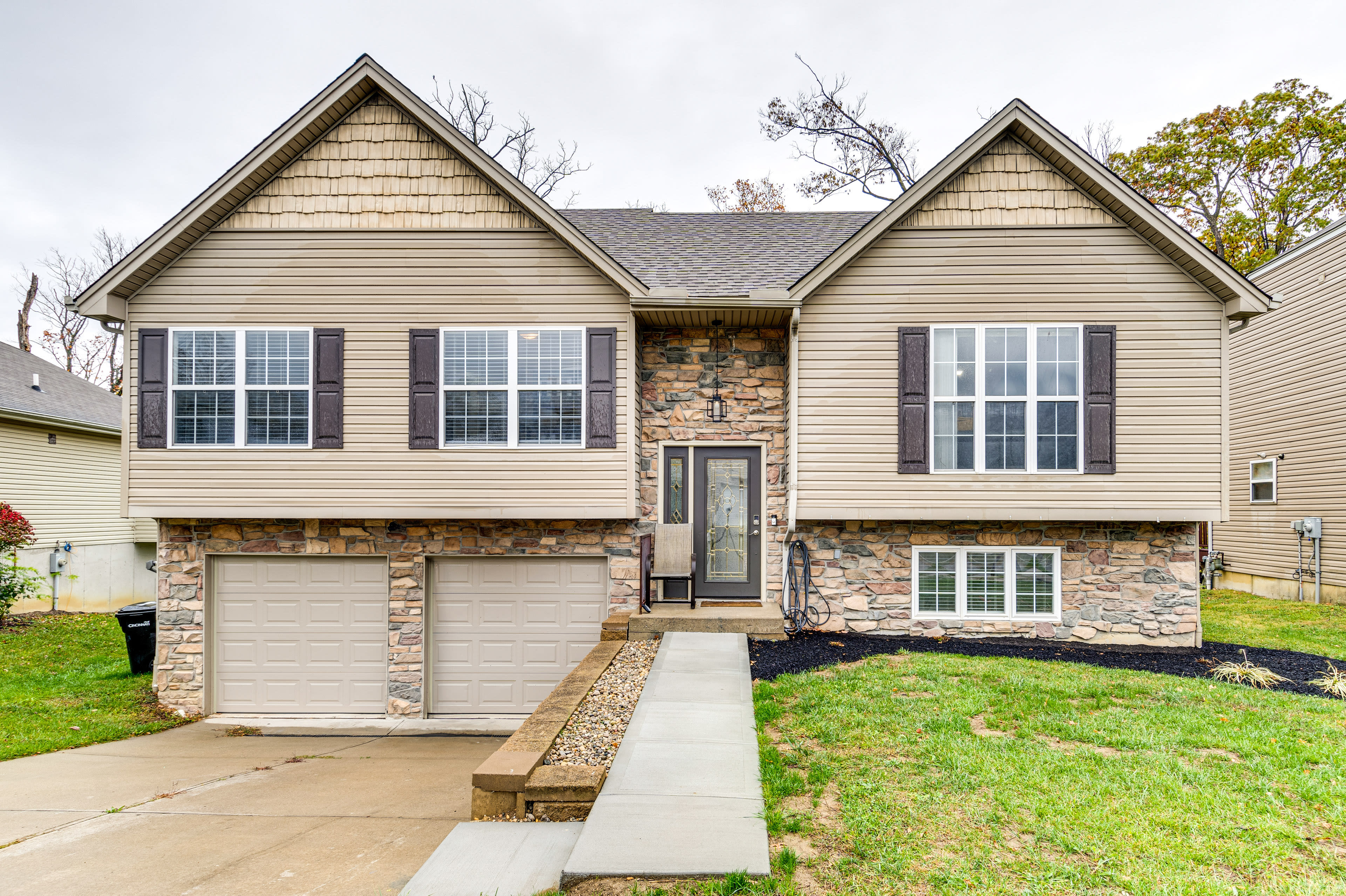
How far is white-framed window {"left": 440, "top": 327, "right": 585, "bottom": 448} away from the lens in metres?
7.79

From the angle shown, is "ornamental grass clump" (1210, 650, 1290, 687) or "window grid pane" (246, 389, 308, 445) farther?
"window grid pane" (246, 389, 308, 445)

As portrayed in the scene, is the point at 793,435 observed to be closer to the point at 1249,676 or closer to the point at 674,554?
the point at 674,554

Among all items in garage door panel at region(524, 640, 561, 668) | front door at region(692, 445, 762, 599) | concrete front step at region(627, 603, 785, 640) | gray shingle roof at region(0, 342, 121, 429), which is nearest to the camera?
concrete front step at region(627, 603, 785, 640)

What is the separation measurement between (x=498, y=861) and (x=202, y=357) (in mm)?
7334

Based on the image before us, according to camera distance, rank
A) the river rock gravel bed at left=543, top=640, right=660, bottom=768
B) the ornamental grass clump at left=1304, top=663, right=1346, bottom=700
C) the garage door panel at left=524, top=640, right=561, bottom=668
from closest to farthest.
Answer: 1. the river rock gravel bed at left=543, top=640, right=660, bottom=768
2. the ornamental grass clump at left=1304, top=663, right=1346, bottom=700
3. the garage door panel at left=524, top=640, right=561, bottom=668

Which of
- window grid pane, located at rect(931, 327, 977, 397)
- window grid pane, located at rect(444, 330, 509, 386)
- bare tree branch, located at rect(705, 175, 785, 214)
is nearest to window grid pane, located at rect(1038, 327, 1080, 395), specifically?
window grid pane, located at rect(931, 327, 977, 397)

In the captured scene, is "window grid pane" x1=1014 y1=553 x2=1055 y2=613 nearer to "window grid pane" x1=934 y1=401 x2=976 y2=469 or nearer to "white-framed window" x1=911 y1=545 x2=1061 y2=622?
"white-framed window" x1=911 y1=545 x2=1061 y2=622

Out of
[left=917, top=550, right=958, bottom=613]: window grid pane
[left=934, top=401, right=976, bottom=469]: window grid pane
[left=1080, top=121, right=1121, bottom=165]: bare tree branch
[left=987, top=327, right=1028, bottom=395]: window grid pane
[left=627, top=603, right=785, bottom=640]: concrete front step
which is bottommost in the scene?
[left=627, top=603, right=785, bottom=640]: concrete front step

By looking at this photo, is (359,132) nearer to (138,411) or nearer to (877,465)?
(138,411)

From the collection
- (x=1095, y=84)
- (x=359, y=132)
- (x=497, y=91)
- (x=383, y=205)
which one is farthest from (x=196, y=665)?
(x=1095, y=84)

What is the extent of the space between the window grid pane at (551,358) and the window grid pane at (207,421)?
133 inches

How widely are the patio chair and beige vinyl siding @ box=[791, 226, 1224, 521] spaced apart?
4.54ft

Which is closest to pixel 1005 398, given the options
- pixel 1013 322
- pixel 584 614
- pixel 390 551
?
pixel 1013 322

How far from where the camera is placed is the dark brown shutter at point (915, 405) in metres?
7.62
